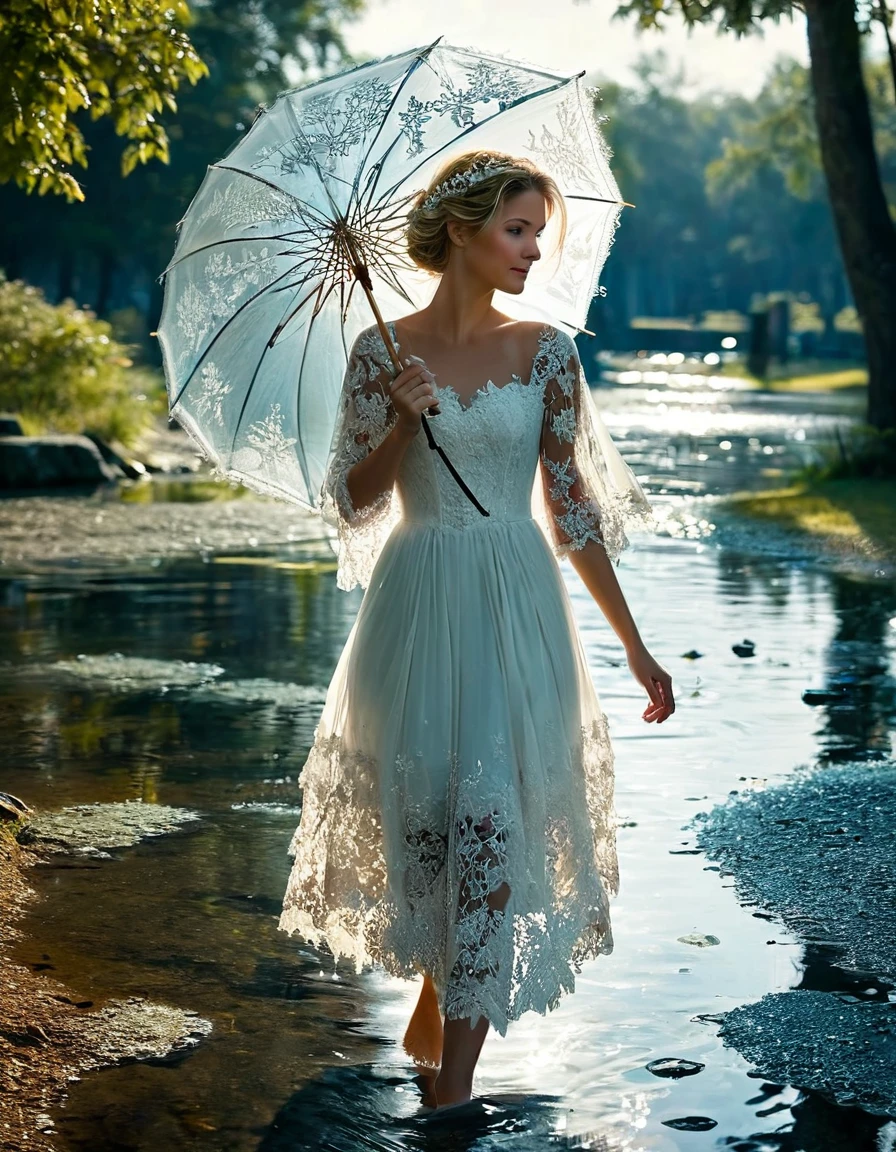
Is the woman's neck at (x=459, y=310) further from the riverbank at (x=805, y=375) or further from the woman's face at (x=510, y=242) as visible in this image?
the riverbank at (x=805, y=375)

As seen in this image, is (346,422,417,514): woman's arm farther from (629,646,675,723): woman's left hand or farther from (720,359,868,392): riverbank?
(720,359,868,392): riverbank

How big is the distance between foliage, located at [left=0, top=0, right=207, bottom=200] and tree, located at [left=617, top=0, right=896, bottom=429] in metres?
11.7

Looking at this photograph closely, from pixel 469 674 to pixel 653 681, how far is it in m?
0.50

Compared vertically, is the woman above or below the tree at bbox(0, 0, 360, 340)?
below

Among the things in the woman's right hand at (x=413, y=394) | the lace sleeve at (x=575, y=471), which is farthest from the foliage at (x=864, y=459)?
the woman's right hand at (x=413, y=394)

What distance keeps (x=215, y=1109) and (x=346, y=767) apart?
84cm

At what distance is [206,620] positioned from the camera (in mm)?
11797

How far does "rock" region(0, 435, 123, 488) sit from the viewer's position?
2098 centimetres

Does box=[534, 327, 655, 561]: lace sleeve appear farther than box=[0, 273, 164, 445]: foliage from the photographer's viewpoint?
No

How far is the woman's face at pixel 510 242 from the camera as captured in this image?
4305mm

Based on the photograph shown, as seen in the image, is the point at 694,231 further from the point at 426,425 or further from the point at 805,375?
the point at 426,425

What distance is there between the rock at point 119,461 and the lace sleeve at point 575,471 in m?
19.1

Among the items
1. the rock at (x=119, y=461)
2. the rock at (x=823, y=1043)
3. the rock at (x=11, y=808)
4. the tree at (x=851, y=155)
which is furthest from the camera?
the rock at (x=119, y=461)

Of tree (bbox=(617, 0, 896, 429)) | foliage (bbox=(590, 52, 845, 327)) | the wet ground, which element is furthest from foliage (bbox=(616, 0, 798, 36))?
foliage (bbox=(590, 52, 845, 327))
